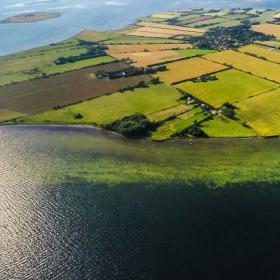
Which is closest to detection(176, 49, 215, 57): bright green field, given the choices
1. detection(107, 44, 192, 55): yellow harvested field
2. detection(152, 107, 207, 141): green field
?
detection(107, 44, 192, 55): yellow harvested field

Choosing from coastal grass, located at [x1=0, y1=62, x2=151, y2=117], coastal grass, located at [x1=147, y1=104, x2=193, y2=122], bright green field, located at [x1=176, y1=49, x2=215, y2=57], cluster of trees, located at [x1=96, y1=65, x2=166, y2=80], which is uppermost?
bright green field, located at [x1=176, y1=49, x2=215, y2=57]

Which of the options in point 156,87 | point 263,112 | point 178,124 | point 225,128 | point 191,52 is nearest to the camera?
point 225,128

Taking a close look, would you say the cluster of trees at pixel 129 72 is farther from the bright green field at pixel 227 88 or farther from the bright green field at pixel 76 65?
the bright green field at pixel 227 88

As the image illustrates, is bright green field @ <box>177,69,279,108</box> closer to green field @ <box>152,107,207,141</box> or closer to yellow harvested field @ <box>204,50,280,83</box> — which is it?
yellow harvested field @ <box>204,50,280,83</box>

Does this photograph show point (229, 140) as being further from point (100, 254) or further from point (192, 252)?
point (100, 254)

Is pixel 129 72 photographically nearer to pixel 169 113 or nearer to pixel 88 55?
pixel 88 55

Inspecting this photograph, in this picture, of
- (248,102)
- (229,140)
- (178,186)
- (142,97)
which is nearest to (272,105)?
(248,102)

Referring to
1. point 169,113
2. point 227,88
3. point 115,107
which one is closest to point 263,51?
point 227,88
